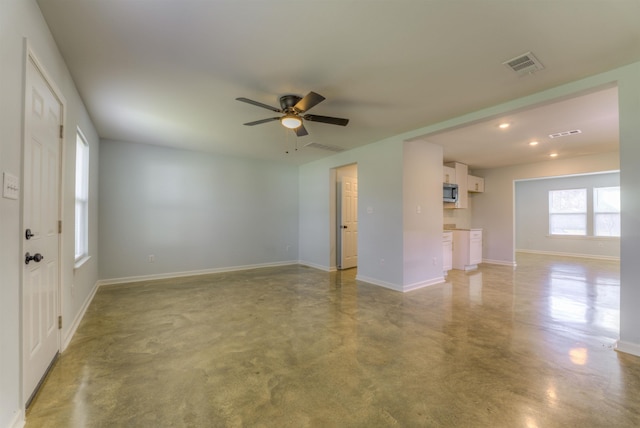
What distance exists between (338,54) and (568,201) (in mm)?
9433

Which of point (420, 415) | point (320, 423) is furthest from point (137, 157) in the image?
point (420, 415)

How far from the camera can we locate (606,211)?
7.48 metres

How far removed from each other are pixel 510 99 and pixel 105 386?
14.9 ft

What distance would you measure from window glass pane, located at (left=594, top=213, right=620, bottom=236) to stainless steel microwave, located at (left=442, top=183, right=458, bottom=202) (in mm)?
4689

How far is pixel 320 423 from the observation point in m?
1.56

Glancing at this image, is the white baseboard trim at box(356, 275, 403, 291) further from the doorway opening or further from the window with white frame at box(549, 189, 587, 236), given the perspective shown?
the window with white frame at box(549, 189, 587, 236)

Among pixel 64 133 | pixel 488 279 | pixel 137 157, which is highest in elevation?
pixel 137 157

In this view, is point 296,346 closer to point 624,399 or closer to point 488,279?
point 624,399

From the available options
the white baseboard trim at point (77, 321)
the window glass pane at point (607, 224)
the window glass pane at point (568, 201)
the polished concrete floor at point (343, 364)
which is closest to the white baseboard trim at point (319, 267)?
the polished concrete floor at point (343, 364)

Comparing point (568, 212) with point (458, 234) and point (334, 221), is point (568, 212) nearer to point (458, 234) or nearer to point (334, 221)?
point (458, 234)

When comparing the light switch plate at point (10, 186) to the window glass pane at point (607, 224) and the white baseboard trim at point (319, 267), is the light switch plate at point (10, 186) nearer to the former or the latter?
the white baseboard trim at point (319, 267)

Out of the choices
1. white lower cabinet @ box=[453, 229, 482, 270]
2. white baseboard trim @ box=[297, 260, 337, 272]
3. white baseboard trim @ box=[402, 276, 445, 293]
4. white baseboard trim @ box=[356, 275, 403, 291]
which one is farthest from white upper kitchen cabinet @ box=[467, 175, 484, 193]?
white baseboard trim @ box=[297, 260, 337, 272]

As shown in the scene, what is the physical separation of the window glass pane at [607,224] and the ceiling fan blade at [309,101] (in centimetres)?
920

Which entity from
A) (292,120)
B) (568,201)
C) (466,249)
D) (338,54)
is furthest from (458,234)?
(338,54)
